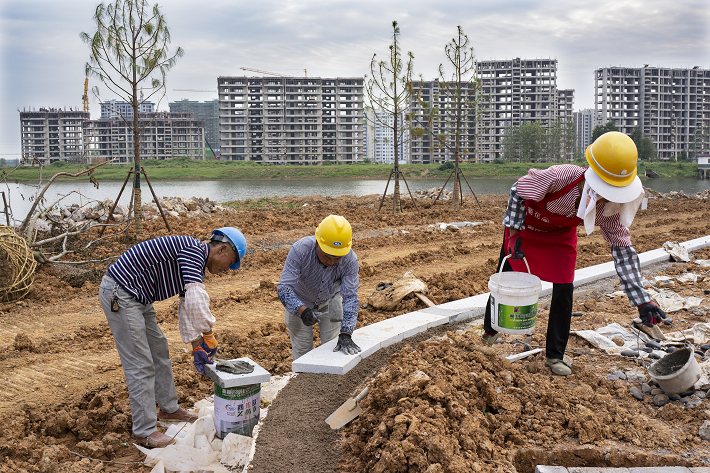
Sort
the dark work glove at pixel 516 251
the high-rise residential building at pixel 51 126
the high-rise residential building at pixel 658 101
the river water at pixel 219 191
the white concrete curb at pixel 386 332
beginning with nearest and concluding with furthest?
the dark work glove at pixel 516 251, the white concrete curb at pixel 386 332, the river water at pixel 219 191, the high-rise residential building at pixel 51 126, the high-rise residential building at pixel 658 101

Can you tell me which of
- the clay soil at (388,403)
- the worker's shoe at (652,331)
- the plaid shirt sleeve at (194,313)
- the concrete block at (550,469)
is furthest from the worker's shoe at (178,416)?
the worker's shoe at (652,331)

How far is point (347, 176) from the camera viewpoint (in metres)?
50.4

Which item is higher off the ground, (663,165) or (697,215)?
(663,165)

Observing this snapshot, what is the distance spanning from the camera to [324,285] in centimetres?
419

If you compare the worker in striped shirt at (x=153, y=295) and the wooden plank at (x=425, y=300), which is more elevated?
the worker in striped shirt at (x=153, y=295)

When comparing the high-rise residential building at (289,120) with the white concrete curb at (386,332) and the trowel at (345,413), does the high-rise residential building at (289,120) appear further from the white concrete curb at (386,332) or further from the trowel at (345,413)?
the trowel at (345,413)

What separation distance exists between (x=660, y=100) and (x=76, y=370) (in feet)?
378

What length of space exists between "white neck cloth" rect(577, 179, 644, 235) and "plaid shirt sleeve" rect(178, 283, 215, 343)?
2355 mm

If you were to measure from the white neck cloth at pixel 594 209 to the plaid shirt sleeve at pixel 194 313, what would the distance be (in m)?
2.36

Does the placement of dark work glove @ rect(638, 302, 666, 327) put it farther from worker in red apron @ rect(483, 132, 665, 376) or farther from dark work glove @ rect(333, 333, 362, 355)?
dark work glove @ rect(333, 333, 362, 355)

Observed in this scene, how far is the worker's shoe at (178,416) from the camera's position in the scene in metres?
3.78

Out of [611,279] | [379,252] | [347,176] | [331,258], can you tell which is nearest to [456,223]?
[379,252]

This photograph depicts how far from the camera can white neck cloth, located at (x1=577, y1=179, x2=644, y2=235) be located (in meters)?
3.06

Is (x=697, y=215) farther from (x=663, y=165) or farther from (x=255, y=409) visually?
(x=663, y=165)
